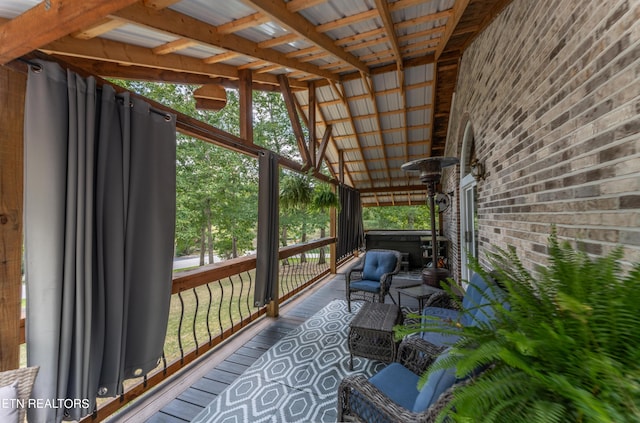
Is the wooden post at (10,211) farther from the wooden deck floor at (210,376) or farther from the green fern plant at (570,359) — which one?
the green fern plant at (570,359)

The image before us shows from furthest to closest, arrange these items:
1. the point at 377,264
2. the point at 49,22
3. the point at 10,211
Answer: the point at 377,264 < the point at 10,211 < the point at 49,22

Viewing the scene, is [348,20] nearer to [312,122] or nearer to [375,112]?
[312,122]

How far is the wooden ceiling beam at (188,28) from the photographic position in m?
1.60

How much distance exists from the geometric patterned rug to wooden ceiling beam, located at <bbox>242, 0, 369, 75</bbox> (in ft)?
9.82

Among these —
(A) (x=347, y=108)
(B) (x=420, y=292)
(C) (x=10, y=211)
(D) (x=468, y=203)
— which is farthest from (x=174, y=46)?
(A) (x=347, y=108)

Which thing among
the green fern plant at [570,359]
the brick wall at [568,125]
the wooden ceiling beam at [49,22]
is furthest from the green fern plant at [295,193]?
the green fern plant at [570,359]

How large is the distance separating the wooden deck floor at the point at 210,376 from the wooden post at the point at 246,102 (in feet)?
7.91

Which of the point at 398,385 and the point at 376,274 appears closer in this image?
the point at 398,385

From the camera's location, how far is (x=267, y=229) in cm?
333

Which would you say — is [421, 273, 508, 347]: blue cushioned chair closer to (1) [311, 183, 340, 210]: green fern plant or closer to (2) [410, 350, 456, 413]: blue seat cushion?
(2) [410, 350, 456, 413]: blue seat cushion

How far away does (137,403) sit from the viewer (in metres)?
1.98

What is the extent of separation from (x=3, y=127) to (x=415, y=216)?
15.5 metres

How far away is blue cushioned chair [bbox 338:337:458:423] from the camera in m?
1.06

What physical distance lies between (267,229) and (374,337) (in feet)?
5.98
